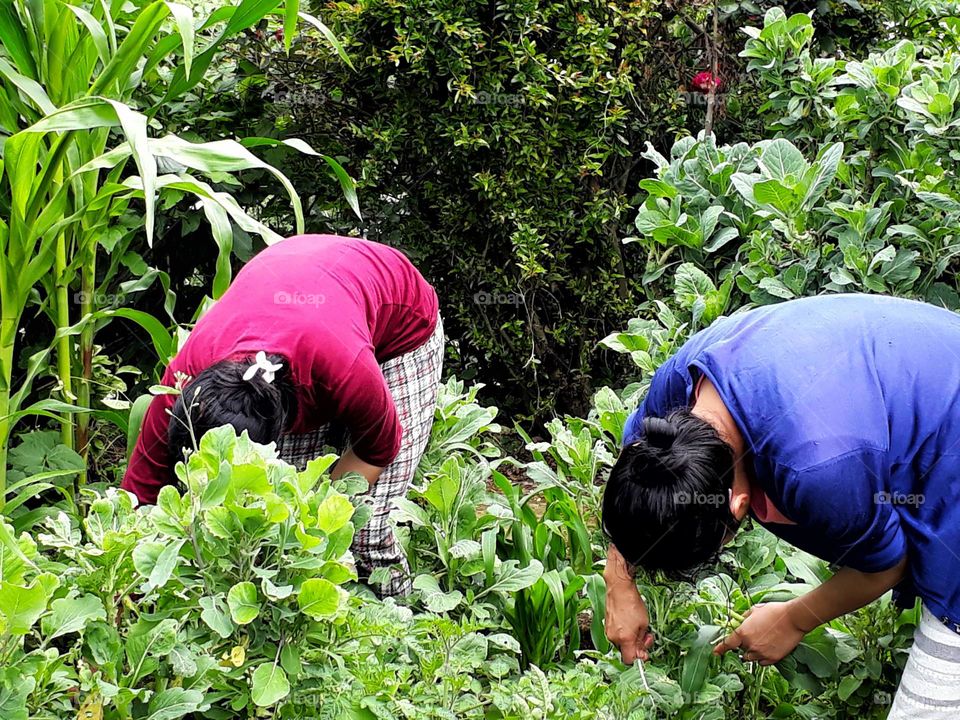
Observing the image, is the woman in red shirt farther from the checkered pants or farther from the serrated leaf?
the serrated leaf

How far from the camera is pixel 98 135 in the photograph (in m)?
2.72

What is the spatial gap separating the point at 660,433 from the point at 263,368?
0.80m

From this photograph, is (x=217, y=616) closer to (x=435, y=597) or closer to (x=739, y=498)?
(x=435, y=597)

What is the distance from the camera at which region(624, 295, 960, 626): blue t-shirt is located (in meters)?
1.56

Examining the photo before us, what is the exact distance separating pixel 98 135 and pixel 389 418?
1.21 meters

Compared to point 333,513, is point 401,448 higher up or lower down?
lower down

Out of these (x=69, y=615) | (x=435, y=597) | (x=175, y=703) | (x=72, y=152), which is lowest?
(x=435, y=597)

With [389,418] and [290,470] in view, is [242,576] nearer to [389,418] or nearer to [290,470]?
[290,470]

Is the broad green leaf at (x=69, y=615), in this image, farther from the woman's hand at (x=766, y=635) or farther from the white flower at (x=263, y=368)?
the woman's hand at (x=766, y=635)

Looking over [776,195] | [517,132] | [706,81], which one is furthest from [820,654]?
[706,81]

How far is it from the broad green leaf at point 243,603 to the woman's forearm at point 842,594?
102 centimetres

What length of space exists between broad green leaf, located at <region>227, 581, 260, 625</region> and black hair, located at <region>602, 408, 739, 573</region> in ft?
1.92

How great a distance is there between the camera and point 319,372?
7.06 ft

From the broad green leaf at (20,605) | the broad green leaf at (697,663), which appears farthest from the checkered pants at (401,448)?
the broad green leaf at (20,605)
